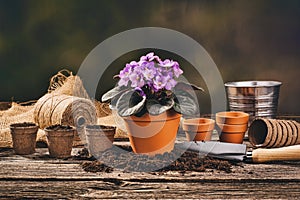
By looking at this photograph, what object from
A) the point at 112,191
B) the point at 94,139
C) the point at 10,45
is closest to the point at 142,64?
the point at 94,139

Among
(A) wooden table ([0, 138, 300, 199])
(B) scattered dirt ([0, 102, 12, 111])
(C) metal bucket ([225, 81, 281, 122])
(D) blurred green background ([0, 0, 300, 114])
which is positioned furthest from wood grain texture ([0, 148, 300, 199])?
(B) scattered dirt ([0, 102, 12, 111])

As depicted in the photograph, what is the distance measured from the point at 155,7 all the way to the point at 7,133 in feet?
4.85

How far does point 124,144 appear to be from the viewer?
99.6 inches

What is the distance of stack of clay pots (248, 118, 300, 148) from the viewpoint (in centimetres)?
232

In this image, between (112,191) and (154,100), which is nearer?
(112,191)

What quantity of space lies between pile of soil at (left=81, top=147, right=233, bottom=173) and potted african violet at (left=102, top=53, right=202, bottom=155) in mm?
66

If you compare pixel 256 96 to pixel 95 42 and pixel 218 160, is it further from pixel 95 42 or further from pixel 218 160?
pixel 95 42

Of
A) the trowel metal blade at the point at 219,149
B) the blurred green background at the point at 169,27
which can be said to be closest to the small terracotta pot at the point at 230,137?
the trowel metal blade at the point at 219,149

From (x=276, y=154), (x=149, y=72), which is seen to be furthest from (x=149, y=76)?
(x=276, y=154)

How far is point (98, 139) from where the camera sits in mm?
2219

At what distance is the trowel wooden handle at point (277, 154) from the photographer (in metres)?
2.14

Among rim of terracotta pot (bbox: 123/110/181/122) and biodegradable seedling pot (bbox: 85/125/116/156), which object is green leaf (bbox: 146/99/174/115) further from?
biodegradable seedling pot (bbox: 85/125/116/156)

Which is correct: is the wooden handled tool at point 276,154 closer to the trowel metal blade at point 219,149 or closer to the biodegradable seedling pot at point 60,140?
the trowel metal blade at point 219,149

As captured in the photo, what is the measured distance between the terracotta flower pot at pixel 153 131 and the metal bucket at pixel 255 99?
0.82 metres
